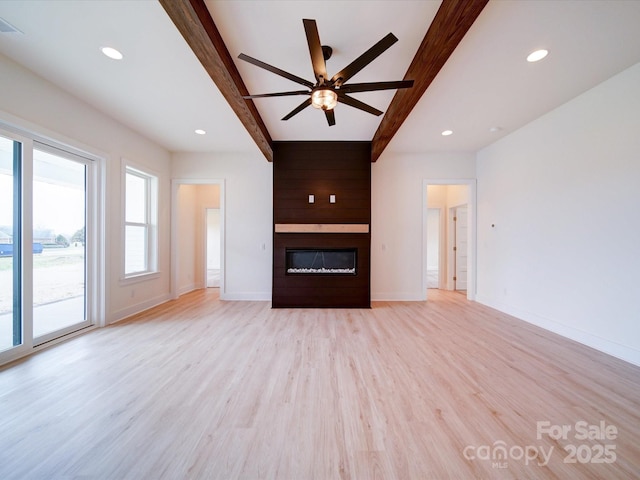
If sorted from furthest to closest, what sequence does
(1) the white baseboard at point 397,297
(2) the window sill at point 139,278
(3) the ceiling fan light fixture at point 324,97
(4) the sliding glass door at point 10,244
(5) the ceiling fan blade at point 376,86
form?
(1) the white baseboard at point 397,297 → (2) the window sill at point 139,278 → (4) the sliding glass door at point 10,244 → (3) the ceiling fan light fixture at point 324,97 → (5) the ceiling fan blade at point 376,86

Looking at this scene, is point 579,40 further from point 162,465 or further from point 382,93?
point 162,465

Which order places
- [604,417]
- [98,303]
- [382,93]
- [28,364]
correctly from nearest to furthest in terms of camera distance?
[604,417], [28,364], [382,93], [98,303]

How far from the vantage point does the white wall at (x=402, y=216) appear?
192 inches

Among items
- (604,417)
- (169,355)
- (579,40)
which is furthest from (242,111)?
(604,417)

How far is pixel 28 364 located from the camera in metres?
2.31

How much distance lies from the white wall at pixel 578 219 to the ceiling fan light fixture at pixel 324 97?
297 centimetres

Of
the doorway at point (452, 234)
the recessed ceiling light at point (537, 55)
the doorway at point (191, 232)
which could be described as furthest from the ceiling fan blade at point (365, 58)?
the doorway at point (452, 234)

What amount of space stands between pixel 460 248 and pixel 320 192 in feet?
12.5

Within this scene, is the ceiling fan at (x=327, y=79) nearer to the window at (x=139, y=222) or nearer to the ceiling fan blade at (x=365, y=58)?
the ceiling fan blade at (x=365, y=58)

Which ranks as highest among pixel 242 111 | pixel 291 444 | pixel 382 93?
pixel 382 93

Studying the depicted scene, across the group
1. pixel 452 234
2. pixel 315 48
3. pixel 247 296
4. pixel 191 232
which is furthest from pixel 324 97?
pixel 452 234

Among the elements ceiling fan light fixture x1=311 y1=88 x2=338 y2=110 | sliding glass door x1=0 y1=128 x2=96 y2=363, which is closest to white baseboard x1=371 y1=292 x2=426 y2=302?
ceiling fan light fixture x1=311 y1=88 x2=338 y2=110

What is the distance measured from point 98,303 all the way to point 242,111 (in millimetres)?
3197

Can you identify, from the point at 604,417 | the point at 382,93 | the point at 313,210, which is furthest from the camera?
the point at 313,210
